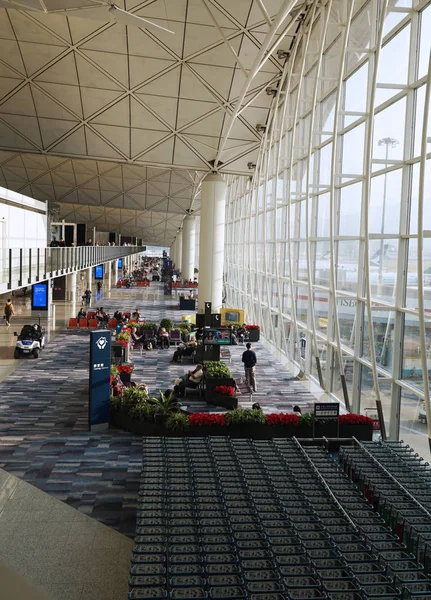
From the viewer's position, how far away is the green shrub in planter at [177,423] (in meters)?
15.6

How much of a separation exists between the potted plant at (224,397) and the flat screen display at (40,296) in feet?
72.1

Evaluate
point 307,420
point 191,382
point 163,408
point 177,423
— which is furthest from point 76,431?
point 307,420

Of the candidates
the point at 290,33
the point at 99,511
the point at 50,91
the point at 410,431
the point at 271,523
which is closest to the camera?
the point at 271,523

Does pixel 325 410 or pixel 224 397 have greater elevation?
pixel 325 410

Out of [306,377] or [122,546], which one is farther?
[306,377]

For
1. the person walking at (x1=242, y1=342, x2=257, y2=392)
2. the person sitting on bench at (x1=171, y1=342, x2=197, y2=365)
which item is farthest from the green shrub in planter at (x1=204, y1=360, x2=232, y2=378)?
the person sitting on bench at (x1=171, y1=342, x2=197, y2=365)

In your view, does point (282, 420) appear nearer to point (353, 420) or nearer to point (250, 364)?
point (353, 420)

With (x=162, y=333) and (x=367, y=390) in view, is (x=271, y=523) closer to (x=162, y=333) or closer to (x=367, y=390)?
(x=367, y=390)

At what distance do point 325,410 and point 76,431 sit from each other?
653 centimetres

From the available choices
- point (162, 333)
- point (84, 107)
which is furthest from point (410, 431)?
point (84, 107)

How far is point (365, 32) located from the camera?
63.5 feet

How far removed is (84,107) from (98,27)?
587 cm

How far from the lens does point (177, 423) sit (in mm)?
15633

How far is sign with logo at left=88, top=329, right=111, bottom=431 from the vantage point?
54.6 feet
